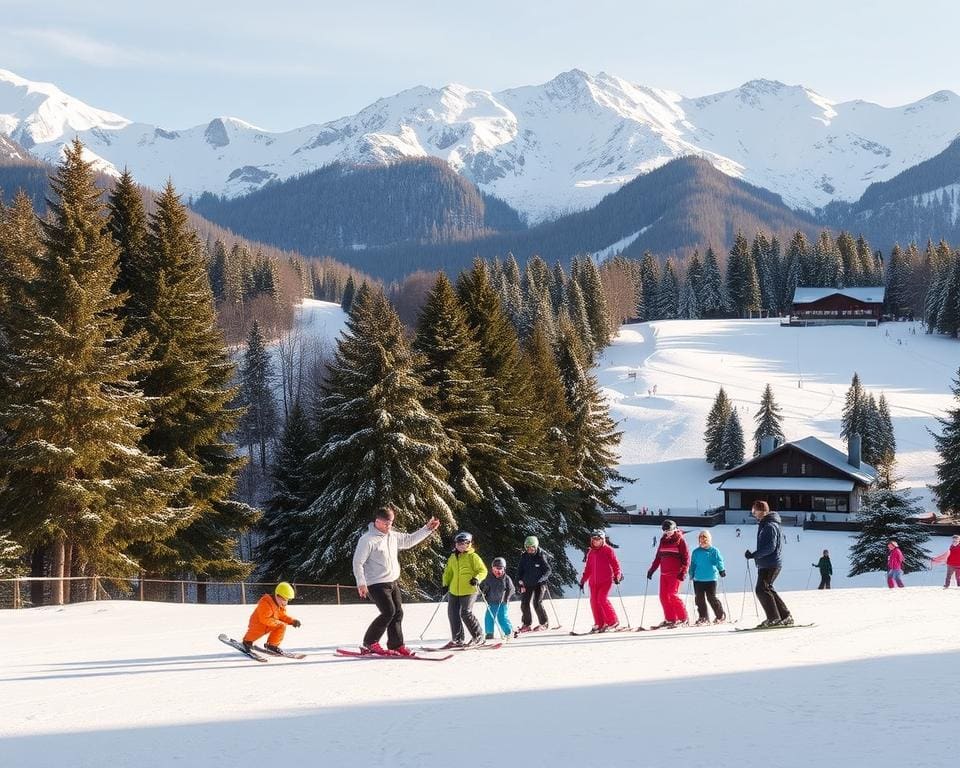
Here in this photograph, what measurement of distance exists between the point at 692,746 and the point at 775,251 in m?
171

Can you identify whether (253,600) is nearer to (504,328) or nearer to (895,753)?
(504,328)

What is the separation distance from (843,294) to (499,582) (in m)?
136

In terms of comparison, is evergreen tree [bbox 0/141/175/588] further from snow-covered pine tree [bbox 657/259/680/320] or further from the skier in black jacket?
snow-covered pine tree [bbox 657/259/680/320]

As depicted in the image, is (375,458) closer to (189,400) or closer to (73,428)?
(189,400)

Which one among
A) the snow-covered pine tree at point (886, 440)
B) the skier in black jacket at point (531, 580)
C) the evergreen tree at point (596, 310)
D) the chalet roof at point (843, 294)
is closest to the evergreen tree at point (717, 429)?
the snow-covered pine tree at point (886, 440)

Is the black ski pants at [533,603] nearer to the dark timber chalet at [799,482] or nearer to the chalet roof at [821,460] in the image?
the dark timber chalet at [799,482]

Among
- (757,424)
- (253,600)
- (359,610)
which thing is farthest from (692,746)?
(757,424)

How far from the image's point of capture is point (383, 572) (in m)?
13.2

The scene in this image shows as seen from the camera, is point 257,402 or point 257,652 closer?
point 257,652

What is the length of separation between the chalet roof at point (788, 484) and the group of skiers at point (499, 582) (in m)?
51.2

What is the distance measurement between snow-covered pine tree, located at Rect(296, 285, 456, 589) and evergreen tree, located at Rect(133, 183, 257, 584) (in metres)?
2.48

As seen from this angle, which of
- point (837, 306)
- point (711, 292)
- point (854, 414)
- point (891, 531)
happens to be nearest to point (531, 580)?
point (891, 531)

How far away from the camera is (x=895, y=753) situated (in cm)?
790

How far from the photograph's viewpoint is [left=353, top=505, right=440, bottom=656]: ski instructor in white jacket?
1309 centimetres
